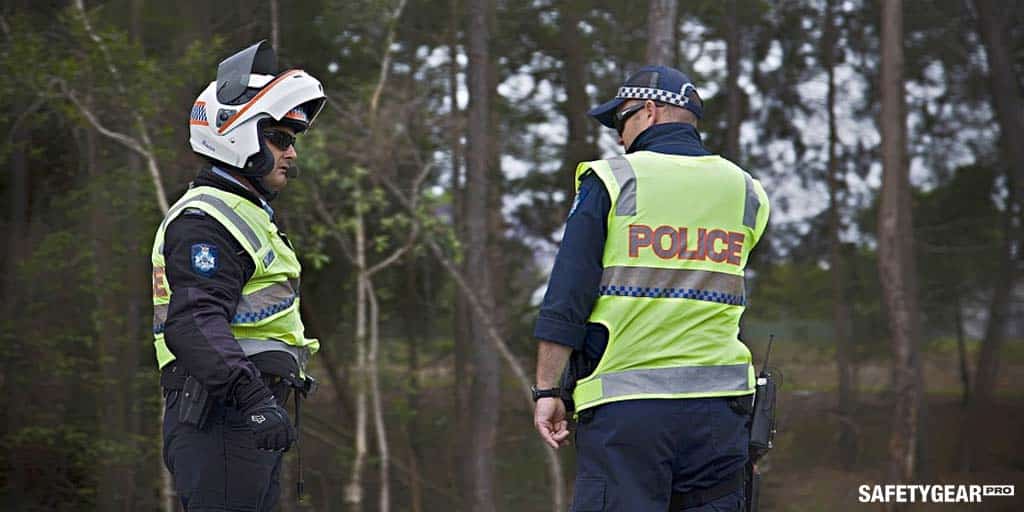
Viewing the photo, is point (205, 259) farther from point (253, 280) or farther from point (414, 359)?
point (414, 359)

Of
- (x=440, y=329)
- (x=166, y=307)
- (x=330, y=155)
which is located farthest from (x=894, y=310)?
(x=166, y=307)

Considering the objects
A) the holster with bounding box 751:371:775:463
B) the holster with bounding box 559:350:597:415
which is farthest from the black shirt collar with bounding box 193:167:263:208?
the holster with bounding box 751:371:775:463

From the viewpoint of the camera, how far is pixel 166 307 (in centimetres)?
→ 295

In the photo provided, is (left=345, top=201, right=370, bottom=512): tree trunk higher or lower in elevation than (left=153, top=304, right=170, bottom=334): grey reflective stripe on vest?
lower

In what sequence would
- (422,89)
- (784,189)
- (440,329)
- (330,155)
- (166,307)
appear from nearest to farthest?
(166,307), (330,155), (422,89), (440,329), (784,189)

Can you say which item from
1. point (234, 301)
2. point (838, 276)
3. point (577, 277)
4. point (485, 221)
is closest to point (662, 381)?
point (577, 277)

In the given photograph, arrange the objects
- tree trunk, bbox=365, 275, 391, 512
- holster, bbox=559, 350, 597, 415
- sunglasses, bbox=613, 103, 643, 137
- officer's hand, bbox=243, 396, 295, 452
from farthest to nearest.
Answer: tree trunk, bbox=365, 275, 391, 512, sunglasses, bbox=613, 103, 643, 137, holster, bbox=559, 350, 597, 415, officer's hand, bbox=243, 396, 295, 452

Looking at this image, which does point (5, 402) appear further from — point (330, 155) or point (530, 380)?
point (530, 380)

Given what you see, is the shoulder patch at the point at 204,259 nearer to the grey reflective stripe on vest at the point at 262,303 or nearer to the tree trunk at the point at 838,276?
the grey reflective stripe on vest at the point at 262,303

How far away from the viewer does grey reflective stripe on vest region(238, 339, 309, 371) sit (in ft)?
9.80

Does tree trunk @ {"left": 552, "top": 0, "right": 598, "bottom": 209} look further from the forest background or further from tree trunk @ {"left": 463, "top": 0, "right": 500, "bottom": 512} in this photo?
tree trunk @ {"left": 463, "top": 0, "right": 500, "bottom": 512}

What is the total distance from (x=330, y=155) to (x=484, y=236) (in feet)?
5.12

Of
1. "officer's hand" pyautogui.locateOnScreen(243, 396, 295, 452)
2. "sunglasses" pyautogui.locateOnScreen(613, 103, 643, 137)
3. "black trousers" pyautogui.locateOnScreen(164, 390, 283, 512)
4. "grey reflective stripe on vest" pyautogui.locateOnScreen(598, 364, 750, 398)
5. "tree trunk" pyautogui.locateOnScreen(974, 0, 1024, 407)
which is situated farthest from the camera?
"tree trunk" pyautogui.locateOnScreen(974, 0, 1024, 407)

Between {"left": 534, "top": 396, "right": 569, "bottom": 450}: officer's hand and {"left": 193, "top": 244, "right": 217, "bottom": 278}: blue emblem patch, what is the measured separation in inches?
35.5
